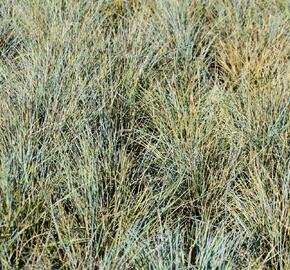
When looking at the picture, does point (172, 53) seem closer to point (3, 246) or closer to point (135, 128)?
point (135, 128)

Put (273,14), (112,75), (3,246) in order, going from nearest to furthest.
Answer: (3,246) → (112,75) → (273,14)

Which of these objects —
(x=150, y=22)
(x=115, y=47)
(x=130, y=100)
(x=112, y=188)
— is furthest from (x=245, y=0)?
(x=112, y=188)

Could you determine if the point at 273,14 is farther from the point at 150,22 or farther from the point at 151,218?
the point at 151,218

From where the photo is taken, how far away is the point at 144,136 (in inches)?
80.4

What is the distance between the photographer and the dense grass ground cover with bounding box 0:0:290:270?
1528 mm

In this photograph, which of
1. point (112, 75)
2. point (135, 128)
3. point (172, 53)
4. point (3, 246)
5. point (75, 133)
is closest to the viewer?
point (3, 246)

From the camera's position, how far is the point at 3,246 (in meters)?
1.48

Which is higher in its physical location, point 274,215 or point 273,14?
point 273,14

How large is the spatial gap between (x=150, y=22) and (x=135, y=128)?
2.38 ft

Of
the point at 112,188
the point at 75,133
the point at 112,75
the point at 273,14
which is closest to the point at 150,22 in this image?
the point at 112,75

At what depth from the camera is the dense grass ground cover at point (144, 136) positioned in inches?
60.2

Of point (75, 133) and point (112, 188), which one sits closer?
point (112, 188)

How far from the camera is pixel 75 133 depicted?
75.5 inches

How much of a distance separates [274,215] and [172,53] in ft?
3.79
